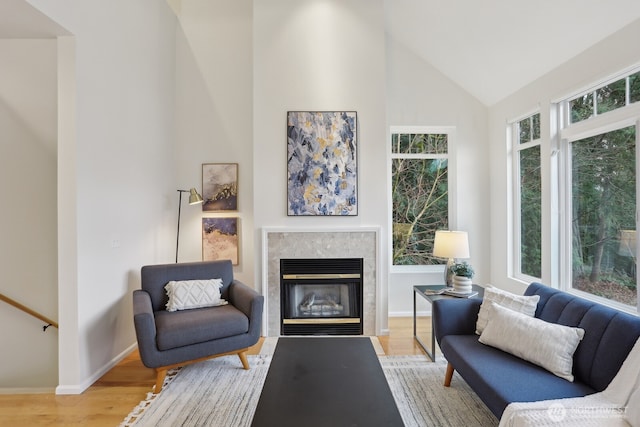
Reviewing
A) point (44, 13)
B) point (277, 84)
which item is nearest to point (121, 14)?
point (44, 13)

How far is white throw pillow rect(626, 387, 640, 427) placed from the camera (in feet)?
4.51

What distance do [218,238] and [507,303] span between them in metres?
3.15

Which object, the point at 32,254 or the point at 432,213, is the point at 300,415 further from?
the point at 432,213

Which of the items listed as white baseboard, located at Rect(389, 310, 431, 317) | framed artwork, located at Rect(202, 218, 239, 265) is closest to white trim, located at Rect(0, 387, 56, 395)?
framed artwork, located at Rect(202, 218, 239, 265)

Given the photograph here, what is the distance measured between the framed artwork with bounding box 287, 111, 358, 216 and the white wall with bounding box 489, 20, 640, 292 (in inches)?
72.0

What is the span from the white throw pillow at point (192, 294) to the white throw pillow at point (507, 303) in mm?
2244

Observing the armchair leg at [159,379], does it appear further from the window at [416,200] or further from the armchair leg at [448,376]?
the window at [416,200]

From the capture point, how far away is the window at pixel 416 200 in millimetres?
4281

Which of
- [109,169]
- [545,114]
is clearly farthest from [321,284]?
[545,114]

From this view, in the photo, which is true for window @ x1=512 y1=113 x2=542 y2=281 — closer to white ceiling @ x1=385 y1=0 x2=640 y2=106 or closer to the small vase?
white ceiling @ x1=385 y1=0 x2=640 y2=106

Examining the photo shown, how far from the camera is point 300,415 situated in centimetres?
151

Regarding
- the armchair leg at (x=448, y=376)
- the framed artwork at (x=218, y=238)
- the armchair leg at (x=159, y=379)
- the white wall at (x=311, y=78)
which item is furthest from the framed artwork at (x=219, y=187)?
the armchair leg at (x=448, y=376)

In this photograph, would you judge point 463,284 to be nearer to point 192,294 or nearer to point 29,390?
point 192,294

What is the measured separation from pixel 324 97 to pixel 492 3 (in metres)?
1.77
